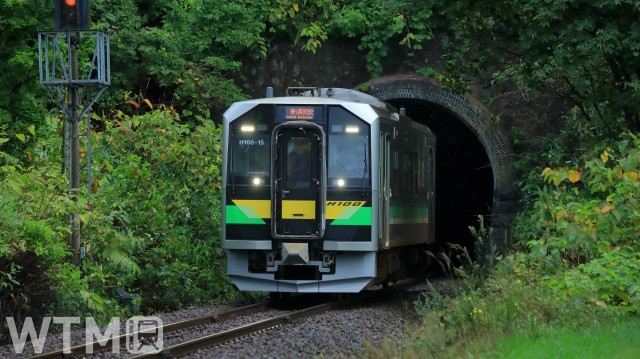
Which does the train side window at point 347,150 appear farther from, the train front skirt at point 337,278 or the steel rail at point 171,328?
the steel rail at point 171,328

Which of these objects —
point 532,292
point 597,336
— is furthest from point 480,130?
point 597,336

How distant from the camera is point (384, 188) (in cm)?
1744

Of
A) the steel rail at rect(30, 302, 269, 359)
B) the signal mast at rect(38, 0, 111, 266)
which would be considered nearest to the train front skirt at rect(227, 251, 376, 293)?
the steel rail at rect(30, 302, 269, 359)

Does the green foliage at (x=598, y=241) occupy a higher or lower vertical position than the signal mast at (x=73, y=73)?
lower

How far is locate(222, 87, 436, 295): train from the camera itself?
1666 cm

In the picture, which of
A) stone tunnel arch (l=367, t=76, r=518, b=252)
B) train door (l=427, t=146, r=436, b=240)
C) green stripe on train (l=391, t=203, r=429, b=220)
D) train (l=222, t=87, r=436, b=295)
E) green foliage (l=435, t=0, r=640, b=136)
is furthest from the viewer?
stone tunnel arch (l=367, t=76, r=518, b=252)

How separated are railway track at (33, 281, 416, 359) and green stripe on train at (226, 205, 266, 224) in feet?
3.94

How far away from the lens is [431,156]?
75.9 feet

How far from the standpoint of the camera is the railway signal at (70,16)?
49.3ft

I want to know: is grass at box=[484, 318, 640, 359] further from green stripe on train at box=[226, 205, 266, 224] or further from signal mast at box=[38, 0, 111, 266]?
signal mast at box=[38, 0, 111, 266]

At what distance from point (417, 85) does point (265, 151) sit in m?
9.88

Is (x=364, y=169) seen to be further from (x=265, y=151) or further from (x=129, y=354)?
(x=129, y=354)

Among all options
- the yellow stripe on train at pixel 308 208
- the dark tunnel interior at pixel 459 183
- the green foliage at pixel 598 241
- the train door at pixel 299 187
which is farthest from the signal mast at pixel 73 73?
the dark tunnel interior at pixel 459 183

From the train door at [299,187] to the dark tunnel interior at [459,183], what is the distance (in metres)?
15.5
